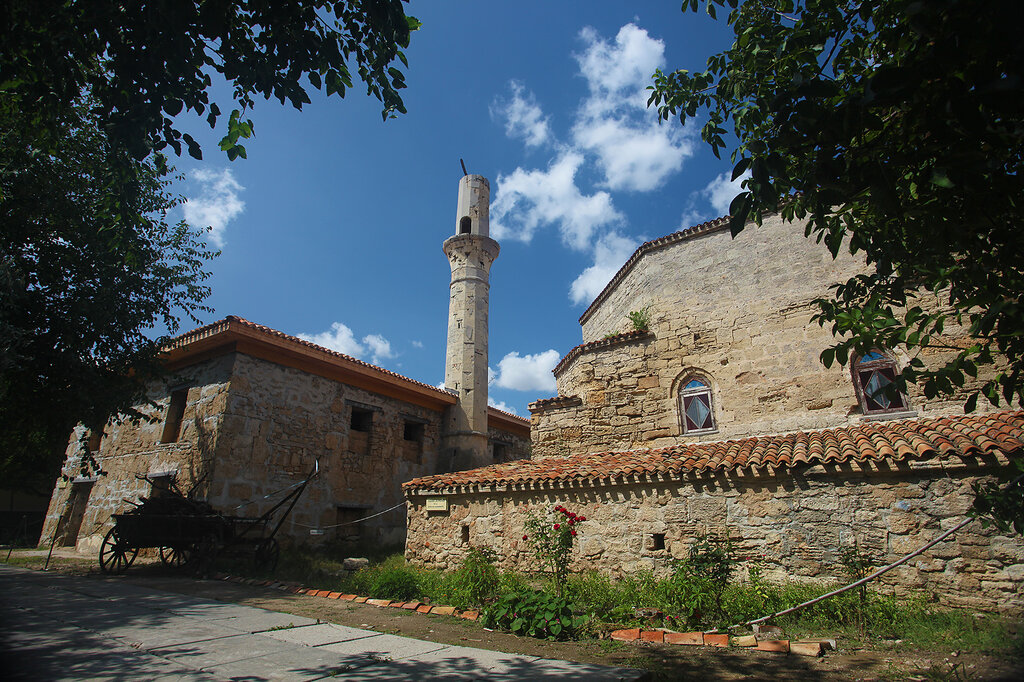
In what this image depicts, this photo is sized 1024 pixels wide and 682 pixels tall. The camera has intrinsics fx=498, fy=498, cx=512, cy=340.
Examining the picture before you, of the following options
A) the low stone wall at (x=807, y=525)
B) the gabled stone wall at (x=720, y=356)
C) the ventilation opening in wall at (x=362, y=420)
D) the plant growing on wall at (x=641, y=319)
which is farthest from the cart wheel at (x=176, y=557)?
the plant growing on wall at (x=641, y=319)

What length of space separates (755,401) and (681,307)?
2703 millimetres

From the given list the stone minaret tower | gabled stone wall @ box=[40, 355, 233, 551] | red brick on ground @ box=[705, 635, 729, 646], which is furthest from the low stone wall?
gabled stone wall @ box=[40, 355, 233, 551]

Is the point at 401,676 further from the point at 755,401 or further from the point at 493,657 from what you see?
the point at 755,401

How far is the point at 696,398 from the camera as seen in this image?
11.1 metres

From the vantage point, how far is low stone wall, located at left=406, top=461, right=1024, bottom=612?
5.86 m

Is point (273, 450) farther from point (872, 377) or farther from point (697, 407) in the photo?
point (872, 377)

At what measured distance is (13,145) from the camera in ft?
25.1

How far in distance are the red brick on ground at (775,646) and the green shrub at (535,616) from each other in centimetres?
178

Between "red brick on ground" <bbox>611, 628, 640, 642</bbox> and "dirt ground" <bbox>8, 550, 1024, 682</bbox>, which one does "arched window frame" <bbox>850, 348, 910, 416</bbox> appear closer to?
"dirt ground" <bbox>8, 550, 1024, 682</bbox>

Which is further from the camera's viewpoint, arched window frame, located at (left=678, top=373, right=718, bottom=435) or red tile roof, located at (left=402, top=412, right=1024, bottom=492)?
arched window frame, located at (left=678, top=373, right=718, bottom=435)

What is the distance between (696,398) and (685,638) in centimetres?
653

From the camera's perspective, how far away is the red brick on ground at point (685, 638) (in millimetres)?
5164

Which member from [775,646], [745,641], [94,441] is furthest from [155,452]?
[775,646]

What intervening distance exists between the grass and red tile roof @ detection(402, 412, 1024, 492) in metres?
1.57
